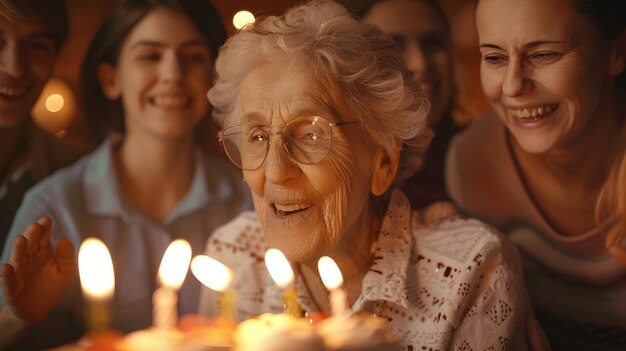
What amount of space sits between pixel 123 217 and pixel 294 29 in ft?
2.93

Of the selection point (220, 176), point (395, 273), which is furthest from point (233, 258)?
point (395, 273)

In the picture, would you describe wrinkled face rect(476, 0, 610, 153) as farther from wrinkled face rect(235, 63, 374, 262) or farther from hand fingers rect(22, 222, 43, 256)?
hand fingers rect(22, 222, 43, 256)

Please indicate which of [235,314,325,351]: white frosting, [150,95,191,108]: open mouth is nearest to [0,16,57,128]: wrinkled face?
[150,95,191,108]: open mouth

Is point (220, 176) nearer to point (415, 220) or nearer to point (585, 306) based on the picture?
point (415, 220)

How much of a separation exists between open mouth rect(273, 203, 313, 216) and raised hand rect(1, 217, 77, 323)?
693 millimetres

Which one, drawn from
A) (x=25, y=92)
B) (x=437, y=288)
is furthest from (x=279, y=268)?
(x=25, y=92)

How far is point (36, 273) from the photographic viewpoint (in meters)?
2.29

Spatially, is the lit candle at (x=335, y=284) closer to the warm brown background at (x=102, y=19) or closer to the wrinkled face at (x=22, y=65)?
the warm brown background at (x=102, y=19)

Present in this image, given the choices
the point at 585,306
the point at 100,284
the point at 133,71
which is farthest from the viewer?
the point at 133,71

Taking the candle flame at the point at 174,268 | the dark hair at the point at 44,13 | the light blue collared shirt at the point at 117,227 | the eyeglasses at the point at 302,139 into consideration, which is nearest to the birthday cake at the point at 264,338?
the candle flame at the point at 174,268

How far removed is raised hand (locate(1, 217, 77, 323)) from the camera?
2219 mm

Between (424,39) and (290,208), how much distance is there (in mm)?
768

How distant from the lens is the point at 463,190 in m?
2.52

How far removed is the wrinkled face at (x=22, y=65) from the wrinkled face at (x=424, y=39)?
1.09m
